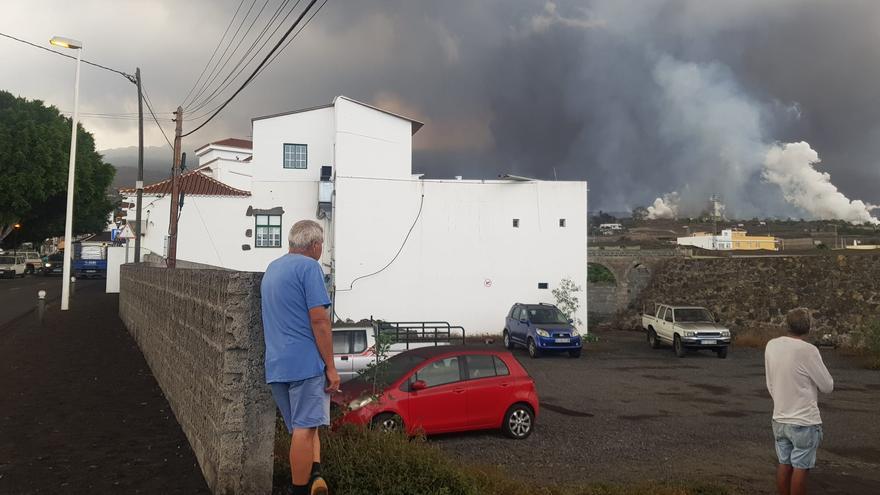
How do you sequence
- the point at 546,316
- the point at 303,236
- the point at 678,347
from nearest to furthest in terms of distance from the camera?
the point at 303,236
the point at 678,347
the point at 546,316

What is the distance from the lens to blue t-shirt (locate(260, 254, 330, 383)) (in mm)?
3979

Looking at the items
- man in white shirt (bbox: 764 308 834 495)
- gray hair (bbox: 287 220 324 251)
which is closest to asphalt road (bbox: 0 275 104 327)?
gray hair (bbox: 287 220 324 251)

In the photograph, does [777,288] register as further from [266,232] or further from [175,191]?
[175,191]

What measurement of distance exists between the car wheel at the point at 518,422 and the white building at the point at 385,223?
1693 cm

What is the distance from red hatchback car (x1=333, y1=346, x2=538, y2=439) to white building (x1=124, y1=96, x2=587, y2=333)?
Result: 54.5 feet

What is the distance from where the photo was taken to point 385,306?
2689 centimetres

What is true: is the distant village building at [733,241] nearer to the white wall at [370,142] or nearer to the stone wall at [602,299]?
the stone wall at [602,299]

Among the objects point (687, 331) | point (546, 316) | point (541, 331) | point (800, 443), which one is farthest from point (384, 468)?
point (687, 331)

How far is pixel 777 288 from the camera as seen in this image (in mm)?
27906

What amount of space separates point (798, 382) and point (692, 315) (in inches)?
755

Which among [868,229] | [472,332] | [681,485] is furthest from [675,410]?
[868,229]

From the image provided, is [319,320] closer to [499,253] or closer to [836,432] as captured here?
[836,432]

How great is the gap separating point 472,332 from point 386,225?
6175mm

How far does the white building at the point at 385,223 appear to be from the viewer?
26.8m
